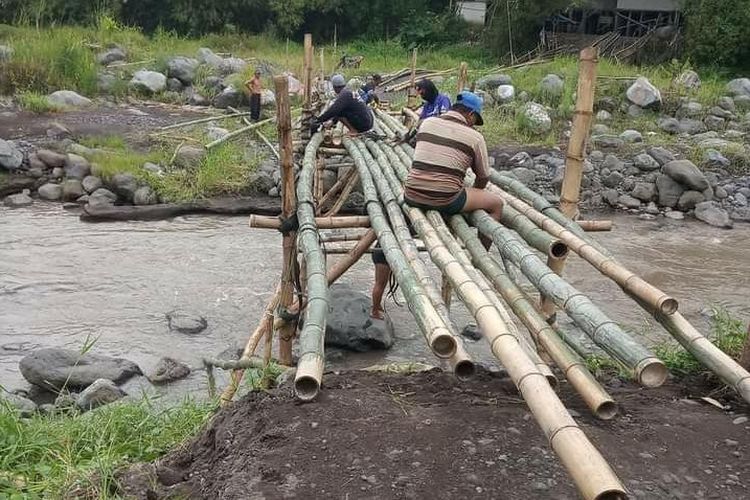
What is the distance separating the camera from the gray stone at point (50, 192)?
10914 millimetres

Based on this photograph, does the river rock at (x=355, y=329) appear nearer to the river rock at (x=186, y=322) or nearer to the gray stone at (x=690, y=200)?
the river rock at (x=186, y=322)

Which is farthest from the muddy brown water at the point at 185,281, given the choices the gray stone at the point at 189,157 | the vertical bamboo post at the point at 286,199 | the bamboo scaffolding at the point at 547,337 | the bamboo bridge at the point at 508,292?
the bamboo scaffolding at the point at 547,337

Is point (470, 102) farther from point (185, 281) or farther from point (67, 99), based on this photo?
point (67, 99)

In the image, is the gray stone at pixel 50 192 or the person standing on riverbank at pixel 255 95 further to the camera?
the person standing on riverbank at pixel 255 95

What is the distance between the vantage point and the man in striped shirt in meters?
4.14

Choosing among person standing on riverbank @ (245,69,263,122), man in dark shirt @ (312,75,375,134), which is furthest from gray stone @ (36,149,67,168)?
man in dark shirt @ (312,75,375,134)

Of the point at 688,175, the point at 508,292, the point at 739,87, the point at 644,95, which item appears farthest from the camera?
the point at 739,87

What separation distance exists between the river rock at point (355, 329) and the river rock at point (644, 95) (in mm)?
10464

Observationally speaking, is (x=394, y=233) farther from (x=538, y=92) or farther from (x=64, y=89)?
(x=64, y=89)

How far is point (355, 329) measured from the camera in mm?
6457

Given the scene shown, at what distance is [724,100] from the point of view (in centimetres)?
1510

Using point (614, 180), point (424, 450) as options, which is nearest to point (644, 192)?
point (614, 180)

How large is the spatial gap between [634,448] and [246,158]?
9.87m

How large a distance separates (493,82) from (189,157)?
24.3 ft
